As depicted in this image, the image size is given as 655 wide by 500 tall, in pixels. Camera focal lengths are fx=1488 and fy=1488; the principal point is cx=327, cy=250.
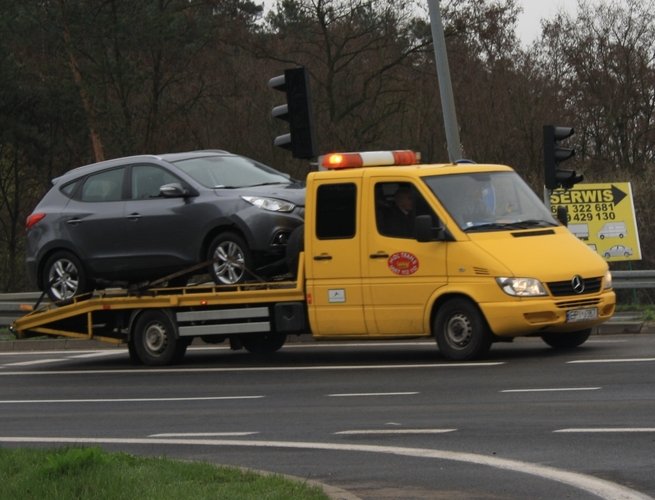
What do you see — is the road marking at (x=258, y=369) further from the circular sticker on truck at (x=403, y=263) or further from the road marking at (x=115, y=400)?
the road marking at (x=115, y=400)

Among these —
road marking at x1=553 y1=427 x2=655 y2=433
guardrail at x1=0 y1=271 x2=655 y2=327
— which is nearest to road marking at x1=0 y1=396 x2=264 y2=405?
guardrail at x1=0 y1=271 x2=655 y2=327

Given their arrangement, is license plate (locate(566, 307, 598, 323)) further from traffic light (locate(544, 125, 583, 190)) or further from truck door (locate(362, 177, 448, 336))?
traffic light (locate(544, 125, 583, 190))

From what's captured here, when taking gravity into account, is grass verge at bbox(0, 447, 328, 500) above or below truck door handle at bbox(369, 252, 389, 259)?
below

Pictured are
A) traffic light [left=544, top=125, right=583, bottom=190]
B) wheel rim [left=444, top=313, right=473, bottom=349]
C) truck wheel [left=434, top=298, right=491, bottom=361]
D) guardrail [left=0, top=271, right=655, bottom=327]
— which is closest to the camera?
truck wheel [left=434, top=298, right=491, bottom=361]

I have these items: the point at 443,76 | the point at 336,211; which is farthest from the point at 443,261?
the point at 443,76

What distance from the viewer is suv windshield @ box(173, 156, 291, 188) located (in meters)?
17.9

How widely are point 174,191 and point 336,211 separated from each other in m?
2.03

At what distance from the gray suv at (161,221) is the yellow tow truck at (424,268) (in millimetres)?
400

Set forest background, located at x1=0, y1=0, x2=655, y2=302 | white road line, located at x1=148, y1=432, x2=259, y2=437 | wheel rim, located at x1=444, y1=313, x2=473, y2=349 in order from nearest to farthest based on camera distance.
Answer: white road line, located at x1=148, y1=432, x2=259, y2=437
wheel rim, located at x1=444, y1=313, x2=473, y2=349
forest background, located at x1=0, y1=0, x2=655, y2=302

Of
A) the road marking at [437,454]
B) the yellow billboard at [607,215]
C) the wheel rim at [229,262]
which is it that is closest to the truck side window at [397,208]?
the wheel rim at [229,262]

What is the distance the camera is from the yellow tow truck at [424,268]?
15.9 meters

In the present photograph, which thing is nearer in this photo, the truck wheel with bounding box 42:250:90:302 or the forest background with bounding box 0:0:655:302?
the truck wheel with bounding box 42:250:90:302

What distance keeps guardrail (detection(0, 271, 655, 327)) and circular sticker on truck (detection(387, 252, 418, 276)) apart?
5444mm

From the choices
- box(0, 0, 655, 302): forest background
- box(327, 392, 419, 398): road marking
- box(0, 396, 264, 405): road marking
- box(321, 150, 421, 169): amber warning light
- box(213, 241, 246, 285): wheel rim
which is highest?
box(0, 0, 655, 302): forest background
